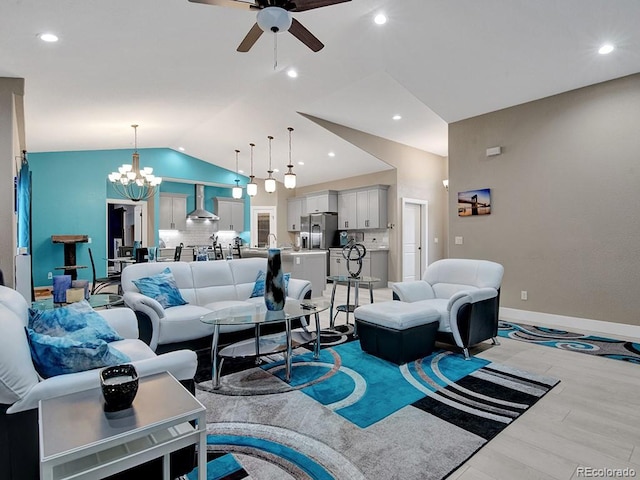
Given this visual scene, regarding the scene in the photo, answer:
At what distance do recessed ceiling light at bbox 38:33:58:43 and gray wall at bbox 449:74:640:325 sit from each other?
5.34 meters

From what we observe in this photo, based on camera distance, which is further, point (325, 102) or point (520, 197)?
point (325, 102)

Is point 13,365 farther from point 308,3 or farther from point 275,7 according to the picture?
point 308,3

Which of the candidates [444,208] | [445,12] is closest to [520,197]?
[445,12]

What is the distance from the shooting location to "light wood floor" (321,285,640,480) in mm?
1792

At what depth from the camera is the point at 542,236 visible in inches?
187

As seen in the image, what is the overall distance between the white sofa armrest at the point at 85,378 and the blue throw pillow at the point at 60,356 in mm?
46

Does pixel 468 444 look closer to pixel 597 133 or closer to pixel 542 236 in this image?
pixel 542 236

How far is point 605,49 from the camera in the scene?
3.69 meters

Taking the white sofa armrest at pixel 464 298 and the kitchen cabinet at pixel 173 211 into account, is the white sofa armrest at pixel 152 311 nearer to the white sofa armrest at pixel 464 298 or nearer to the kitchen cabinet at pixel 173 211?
the white sofa armrest at pixel 464 298

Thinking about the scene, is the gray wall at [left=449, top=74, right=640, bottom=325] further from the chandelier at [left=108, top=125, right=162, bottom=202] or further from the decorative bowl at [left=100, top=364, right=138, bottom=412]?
the chandelier at [left=108, top=125, right=162, bottom=202]

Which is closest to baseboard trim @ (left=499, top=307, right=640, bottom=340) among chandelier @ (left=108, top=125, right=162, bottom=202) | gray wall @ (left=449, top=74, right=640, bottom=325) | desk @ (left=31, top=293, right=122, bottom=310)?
gray wall @ (left=449, top=74, right=640, bottom=325)

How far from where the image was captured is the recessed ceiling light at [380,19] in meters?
3.67

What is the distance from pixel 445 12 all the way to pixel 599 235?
10.6ft

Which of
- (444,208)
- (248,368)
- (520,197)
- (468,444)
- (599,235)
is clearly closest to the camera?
(468,444)
